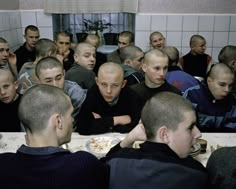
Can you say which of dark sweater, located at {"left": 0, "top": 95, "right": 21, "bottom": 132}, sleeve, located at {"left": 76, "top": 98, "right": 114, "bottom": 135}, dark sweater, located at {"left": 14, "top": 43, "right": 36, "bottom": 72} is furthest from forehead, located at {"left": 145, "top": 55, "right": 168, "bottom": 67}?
dark sweater, located at {"left": 14, "top": 43, "right": 36, "bottom": 72}

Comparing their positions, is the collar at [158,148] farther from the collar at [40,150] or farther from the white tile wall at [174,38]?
the white tile wall at [174,38]

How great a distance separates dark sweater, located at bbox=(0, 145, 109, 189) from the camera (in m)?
1.20

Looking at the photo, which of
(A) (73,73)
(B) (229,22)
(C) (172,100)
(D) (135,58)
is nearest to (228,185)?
(C) (172,100)

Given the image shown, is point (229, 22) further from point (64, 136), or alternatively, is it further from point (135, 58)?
point (64, 136)

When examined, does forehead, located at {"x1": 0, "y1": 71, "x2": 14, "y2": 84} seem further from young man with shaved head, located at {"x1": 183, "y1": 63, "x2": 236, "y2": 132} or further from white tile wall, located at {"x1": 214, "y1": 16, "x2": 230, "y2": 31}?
white tile wall, located at {"x1": 214, "y1": 16, "x2": 230, "y2": 31}

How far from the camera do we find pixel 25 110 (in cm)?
145

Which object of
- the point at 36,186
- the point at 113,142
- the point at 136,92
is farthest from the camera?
the point at 136,92

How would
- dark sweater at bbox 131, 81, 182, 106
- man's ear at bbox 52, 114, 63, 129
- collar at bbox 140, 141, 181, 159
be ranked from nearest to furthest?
collar at bbox 140, 141, 181, 159
man's ear at bbox 52, 114, 63, 129
dark sweater at bbox 131, 81, 182, 106

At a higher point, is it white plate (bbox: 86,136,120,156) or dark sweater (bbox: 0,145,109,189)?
dark sweater (bbox: 0,145,109,189)

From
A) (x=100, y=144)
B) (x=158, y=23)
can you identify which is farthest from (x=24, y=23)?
(x=100, y=144)

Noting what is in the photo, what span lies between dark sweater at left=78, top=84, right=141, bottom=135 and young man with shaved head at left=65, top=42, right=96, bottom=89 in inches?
30.1

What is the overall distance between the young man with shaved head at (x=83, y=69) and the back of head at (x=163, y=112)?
71.6 inches

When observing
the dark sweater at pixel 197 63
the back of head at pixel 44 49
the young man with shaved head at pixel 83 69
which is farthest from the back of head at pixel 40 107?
the dark sweater at pixel 197 63

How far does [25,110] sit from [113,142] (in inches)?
29.9
